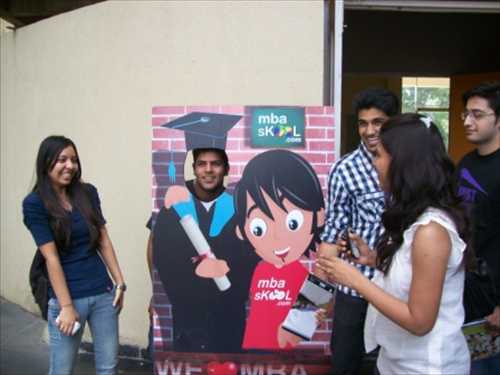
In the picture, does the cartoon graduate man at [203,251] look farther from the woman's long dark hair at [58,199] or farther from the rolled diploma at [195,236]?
the woman's long dark hair at [58,199]

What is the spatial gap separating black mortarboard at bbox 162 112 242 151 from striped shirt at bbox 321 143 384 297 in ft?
1.99

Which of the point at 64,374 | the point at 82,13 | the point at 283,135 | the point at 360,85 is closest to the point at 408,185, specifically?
the point at 283,135

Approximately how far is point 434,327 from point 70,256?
1.74m

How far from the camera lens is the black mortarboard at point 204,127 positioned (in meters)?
2.77

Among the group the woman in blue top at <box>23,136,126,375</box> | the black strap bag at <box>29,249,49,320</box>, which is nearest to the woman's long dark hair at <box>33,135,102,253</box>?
the woman in blue top at <box>23,136,126,375</box>

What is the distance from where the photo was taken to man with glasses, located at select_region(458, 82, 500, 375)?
235 centimetres

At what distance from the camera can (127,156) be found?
408 centimetres

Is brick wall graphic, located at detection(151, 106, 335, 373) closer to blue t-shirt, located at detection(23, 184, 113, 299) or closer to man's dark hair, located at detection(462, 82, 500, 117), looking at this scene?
blue t-shirt, located at detection(23, 184, 113, 299)

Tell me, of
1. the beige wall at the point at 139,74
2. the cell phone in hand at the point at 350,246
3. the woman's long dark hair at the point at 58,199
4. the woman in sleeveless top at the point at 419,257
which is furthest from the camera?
the beige wall at the point at 139,74

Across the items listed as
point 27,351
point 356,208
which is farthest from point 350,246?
point 27,351

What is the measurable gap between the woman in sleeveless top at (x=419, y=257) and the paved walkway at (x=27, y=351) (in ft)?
9.29

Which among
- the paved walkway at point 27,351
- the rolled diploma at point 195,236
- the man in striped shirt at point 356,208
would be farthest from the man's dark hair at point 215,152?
the paved walkway at point 27,351

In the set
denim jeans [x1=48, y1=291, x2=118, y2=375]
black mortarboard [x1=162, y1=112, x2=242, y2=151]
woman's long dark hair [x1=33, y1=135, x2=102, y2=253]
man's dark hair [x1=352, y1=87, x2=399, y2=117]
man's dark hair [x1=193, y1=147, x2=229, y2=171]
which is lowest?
denim jeans [x1=48, y1=291, x2=118, y2=375]

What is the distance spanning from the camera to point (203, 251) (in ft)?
9.20
